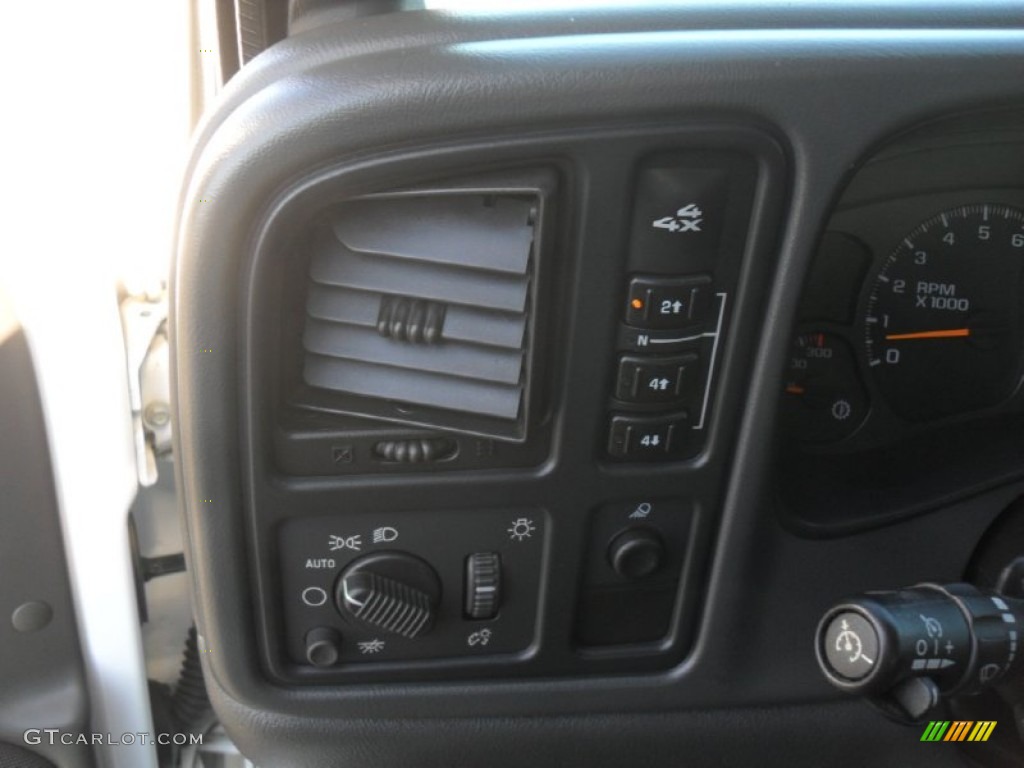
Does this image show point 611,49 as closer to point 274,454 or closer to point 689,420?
point 689,420

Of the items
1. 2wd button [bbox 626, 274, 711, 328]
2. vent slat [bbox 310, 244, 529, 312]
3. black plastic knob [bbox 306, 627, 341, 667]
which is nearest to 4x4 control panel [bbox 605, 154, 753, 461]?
2wd button [bbox 626, 274, 711, 328]

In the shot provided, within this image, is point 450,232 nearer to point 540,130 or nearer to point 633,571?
point 540,130

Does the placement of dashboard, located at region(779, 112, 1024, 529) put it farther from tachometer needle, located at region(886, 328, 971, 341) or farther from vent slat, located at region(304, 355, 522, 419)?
vent slat, located at region(304, 355, 522, 419)

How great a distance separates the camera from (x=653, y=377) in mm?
883

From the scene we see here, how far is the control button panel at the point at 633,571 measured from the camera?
982mm

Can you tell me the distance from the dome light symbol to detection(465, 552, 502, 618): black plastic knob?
0.09ft

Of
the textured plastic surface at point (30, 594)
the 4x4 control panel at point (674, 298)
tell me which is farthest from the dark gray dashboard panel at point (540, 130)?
the textured plastic surface at point (30, 594)

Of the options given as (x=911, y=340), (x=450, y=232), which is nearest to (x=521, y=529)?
(x=450, y=232)

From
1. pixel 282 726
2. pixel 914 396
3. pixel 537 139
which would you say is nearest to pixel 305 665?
pixel 282 726

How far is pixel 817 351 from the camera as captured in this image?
106 centimetres

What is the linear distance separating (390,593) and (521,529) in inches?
5.4

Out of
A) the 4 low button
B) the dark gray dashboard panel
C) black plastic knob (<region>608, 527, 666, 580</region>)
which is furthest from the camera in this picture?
black plastic knob (<region>608, 527, 666, 580</region>)

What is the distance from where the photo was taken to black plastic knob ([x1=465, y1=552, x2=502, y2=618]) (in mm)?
A: 984

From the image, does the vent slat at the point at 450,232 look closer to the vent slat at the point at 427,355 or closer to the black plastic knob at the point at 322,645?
the vent slat at the point at 427,355
